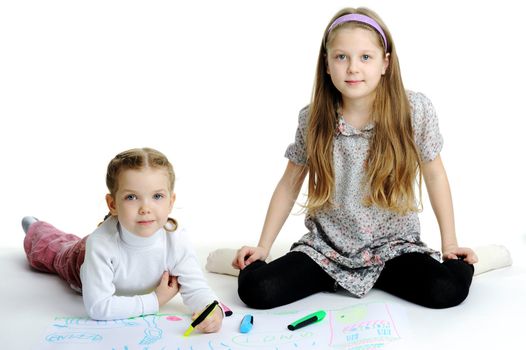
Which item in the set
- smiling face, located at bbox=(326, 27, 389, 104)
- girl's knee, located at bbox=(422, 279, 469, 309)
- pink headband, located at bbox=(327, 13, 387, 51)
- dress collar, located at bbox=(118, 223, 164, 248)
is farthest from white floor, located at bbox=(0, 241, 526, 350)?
pink headband, located at bbox=(327, 13, 387, 51)

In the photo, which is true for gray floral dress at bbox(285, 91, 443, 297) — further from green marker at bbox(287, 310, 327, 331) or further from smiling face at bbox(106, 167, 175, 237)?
smiling face at bbox(106, 167, 175, 237)

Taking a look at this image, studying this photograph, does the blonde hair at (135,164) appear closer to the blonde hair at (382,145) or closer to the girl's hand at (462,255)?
the blonde hair at (382,145)

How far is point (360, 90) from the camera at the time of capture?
2260 millimetres

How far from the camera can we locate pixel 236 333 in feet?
6.64

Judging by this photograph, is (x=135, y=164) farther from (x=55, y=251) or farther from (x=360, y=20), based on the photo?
(x=360, y=20)

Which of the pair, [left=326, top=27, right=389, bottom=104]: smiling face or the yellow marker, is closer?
the yellow marker

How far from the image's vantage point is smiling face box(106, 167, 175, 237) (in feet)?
6.61

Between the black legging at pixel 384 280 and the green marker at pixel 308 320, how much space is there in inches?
6.1

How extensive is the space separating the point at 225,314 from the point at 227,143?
3.92 feet

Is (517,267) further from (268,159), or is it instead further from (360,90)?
(268,159)

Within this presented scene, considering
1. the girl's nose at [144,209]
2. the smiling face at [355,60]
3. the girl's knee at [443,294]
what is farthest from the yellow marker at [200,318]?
the smiling face at [355,60]

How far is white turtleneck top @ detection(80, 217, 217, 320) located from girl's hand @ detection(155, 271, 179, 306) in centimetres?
1

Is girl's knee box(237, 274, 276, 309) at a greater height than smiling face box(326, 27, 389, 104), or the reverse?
smiling face box(326, 27, 389, 104)

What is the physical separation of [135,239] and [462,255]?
2.70 ft
